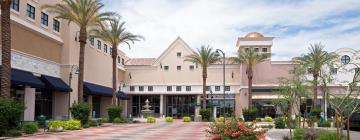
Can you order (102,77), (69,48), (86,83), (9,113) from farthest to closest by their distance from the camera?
1. (102,77)
2. (86,83)
3. (69,48)
4. (9,113)

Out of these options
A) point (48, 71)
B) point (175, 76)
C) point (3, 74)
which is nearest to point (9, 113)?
point (3, 74)

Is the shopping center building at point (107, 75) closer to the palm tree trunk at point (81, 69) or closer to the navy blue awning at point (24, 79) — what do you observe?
the navy blue awning at point (24, 79)

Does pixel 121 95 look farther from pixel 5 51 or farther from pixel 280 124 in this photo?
pixel 5 51

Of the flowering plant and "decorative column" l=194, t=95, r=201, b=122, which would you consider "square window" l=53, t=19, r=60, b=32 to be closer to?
"decorative column" l=194, t=95, r=201, b=122

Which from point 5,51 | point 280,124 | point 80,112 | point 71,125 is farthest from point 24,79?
point 280,124

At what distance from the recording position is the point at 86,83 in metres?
49.7

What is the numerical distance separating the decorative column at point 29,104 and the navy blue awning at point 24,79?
122cm

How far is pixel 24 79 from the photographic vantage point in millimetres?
34250

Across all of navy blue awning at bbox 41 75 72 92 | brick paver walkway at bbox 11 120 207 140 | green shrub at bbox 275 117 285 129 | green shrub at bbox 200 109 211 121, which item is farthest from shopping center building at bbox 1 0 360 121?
green shrub at bbox 275 117 285 129

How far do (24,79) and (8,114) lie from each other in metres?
9.74

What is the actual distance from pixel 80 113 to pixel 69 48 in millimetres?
9766

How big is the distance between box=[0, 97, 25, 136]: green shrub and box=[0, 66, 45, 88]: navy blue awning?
6806 mm

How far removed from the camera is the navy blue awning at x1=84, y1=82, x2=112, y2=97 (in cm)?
4875

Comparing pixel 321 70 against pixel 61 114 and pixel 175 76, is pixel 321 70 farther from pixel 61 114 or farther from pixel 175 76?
pixel 175 76
